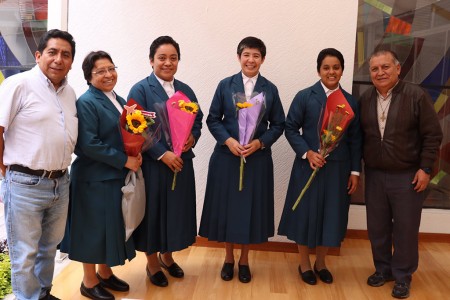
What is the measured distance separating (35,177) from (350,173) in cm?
197

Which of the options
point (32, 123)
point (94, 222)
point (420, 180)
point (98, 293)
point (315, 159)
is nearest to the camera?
point (32, 123)

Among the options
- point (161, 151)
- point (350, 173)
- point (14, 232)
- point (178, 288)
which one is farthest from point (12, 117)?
point (350, 173)

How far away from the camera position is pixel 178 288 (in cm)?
296

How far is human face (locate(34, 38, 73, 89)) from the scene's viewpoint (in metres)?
2.32

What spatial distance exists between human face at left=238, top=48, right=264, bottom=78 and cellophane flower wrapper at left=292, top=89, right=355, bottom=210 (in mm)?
509

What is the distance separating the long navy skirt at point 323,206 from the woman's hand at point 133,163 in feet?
3.64

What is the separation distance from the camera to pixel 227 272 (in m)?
3.14

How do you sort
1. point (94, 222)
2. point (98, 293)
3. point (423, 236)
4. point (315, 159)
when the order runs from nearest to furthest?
point (94, 222)
point (98, 293)
point (315, 159)
point (423, 236)

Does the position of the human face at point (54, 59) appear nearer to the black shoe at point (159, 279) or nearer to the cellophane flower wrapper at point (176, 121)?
the cellophane flower wrapper at point (176, 121)

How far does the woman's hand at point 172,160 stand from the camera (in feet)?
9.21

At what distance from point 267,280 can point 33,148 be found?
175 centimetres

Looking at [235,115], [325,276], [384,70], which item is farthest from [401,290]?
[235,115]

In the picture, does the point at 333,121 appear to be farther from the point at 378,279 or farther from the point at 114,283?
the point at 114,283

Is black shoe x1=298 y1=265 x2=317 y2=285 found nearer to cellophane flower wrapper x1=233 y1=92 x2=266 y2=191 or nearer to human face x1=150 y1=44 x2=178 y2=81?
→ cellophane flower wrapper x1=233 y1=92 x2=266 y2=191
